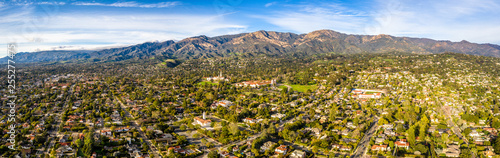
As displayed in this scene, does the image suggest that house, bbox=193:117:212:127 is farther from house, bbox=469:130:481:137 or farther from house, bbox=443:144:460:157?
house, bbox=469:130:481:137

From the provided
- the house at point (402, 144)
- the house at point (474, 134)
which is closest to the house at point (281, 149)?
the house at point (402, 144)

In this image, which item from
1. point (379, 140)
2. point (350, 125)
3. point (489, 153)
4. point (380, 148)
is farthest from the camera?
point (350, 125)

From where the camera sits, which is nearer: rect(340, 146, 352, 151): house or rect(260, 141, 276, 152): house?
rect(340, 146, 352, 151): house

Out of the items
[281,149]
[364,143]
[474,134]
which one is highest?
[474,134]

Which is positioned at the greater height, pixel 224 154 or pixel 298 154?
pixel 298 154

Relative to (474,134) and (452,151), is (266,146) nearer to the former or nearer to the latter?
(452,151)

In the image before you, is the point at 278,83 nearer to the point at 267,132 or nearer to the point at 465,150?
the point at 267,132

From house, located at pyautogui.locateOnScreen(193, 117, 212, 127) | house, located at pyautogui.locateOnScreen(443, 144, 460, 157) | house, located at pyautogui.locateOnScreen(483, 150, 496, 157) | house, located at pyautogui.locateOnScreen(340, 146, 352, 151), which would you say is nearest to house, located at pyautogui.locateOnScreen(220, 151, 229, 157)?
house, located at pyautogui.locateOnScreen(193, 117, 212, 127)

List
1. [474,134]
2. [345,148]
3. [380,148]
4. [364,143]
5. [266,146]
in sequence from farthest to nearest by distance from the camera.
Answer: [474,134] < [364,143] < [266,146] < [345,148] < [380,148]

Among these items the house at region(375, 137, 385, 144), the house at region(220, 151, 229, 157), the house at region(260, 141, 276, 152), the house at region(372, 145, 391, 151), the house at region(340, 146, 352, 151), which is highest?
the house at region(375, 137, 385, 144)

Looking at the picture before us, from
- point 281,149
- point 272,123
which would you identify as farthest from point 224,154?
point 272,123

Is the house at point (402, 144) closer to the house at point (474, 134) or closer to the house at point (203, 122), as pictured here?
the house at point (474, 134)
